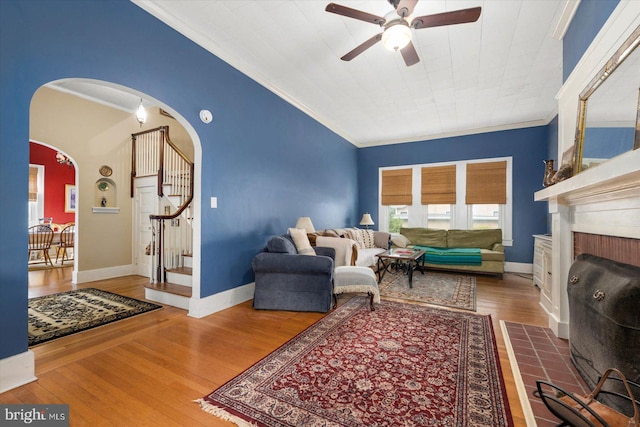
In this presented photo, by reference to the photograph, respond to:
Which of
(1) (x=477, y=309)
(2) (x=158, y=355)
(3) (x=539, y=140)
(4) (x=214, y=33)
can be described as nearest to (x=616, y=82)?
(1) (x=477, y=309)

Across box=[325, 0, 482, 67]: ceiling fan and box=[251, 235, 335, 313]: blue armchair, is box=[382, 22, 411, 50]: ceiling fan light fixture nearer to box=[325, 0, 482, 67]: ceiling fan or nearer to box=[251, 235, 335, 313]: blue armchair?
box=[325, 0, 482, 67]: ceiling fan

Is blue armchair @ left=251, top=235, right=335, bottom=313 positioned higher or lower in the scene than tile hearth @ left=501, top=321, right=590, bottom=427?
higher

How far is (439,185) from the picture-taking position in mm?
6484

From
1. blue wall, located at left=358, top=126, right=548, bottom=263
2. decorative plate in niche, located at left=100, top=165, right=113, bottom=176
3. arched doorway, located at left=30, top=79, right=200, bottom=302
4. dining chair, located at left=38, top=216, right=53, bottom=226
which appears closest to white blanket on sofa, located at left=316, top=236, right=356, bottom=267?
arched doorway, located at left=30, top=79, right=200, bottom=302

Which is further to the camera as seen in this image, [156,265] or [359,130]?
[359,130]

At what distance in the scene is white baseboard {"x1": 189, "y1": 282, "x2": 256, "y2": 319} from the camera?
3015 millimetres

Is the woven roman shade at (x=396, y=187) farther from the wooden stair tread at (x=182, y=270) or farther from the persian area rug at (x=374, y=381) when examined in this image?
the wooden stair tread at (x=182, y=270)

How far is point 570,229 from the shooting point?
2484 millimetres

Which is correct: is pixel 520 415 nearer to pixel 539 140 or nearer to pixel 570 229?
pixel 570 229

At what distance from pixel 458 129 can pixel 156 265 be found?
669 cm

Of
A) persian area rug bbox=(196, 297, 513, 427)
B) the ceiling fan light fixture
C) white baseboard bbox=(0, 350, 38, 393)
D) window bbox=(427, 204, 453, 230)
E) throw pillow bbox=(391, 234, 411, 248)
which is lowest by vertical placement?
persian area rug bbox=(196, 297, 513, 427)

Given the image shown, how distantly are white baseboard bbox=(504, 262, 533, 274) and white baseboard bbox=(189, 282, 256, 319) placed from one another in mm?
5443

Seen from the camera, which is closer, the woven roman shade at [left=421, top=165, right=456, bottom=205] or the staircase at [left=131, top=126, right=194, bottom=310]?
the staircase at [left=131, top=126, right=194, bottom=310]

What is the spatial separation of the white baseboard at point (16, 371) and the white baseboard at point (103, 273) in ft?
10.7
